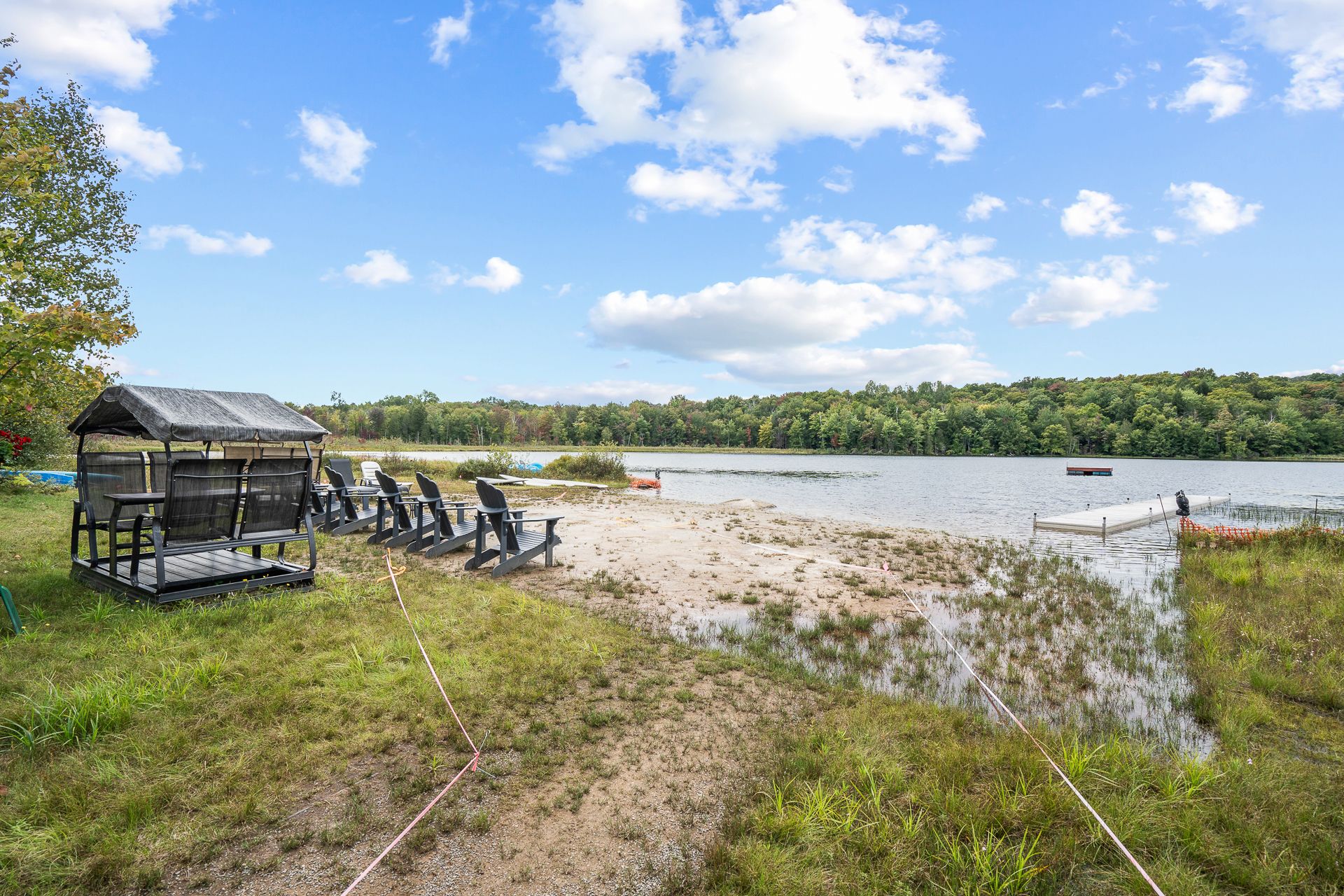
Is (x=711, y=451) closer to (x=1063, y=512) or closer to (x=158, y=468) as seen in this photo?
(x=1063, y=512)

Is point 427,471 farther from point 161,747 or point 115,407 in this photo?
point 161,747

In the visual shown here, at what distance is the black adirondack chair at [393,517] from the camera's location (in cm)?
973

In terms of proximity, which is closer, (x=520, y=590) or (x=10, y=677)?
(x=10, y=677)

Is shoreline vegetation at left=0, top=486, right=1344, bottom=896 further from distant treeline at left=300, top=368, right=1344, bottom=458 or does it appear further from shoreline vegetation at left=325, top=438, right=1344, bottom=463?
distant treeline at left=300, top=368, right=1344, bottom=458

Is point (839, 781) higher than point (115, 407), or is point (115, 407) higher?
point (115, 407)

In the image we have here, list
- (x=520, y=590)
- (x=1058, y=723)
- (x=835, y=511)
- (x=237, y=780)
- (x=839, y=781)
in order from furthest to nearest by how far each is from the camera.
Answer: (x=835, y=511)
(x=520, y=590)
(x=1058, y=723)
(x=839, y=781)
(x=237, y=780)

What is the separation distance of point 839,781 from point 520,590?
4.97 m

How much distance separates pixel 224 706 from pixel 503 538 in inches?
176

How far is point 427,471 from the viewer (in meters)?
25.7

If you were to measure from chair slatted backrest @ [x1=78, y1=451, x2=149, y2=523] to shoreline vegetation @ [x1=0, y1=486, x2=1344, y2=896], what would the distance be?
0.84 m

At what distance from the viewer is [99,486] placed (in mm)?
6473

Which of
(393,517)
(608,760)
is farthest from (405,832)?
(393,517)

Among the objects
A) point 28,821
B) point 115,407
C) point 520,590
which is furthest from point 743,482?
point 28,821

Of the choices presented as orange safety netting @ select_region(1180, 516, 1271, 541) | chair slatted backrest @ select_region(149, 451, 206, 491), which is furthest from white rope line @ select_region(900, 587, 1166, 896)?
orange safety netting @ select_region(1180, 516, 1271, 541)
